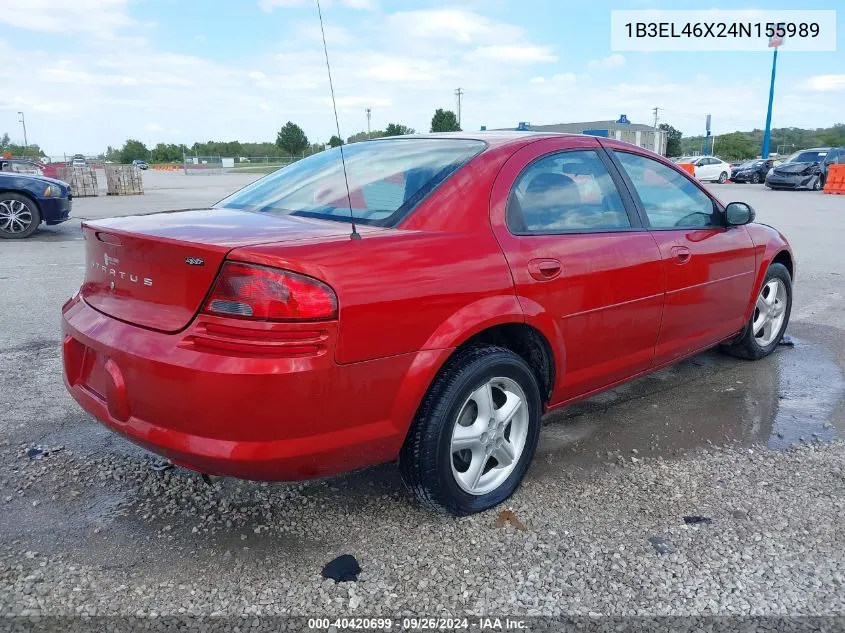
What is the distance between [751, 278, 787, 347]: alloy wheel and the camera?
475 centimetres

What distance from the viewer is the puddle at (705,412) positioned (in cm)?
352

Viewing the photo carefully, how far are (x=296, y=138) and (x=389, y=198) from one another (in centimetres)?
3376

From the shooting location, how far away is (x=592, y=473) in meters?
3.19

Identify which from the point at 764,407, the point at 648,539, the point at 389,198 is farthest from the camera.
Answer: the point at 764,407

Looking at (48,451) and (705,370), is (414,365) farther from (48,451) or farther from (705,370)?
(705,370)

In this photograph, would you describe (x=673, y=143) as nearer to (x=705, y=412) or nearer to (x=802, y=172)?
(x=802, y=172)

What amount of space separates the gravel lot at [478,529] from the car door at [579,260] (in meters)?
0.51

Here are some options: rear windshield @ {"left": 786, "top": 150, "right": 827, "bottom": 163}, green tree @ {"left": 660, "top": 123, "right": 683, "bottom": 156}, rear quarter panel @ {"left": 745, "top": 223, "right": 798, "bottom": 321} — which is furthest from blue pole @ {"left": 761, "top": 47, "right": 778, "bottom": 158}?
rear quarter panel @ {"left": 745, "top": 223, "right": 798, "bottom": 321}

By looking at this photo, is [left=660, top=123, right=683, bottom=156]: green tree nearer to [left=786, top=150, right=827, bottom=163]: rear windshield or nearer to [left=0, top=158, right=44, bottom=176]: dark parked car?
[left=786, top=150, right=827, bottom=163]: rear windshield

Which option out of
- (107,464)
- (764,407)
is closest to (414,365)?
(107,464)

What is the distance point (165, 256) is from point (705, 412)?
3.05m

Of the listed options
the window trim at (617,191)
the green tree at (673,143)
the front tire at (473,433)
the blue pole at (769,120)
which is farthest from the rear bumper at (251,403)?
A: the green tree at (673,143)

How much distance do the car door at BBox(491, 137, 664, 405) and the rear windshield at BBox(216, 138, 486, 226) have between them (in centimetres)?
31

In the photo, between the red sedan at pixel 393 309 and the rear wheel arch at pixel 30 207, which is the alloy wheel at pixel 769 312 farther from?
the rear wheel arch at pixel 30 207
